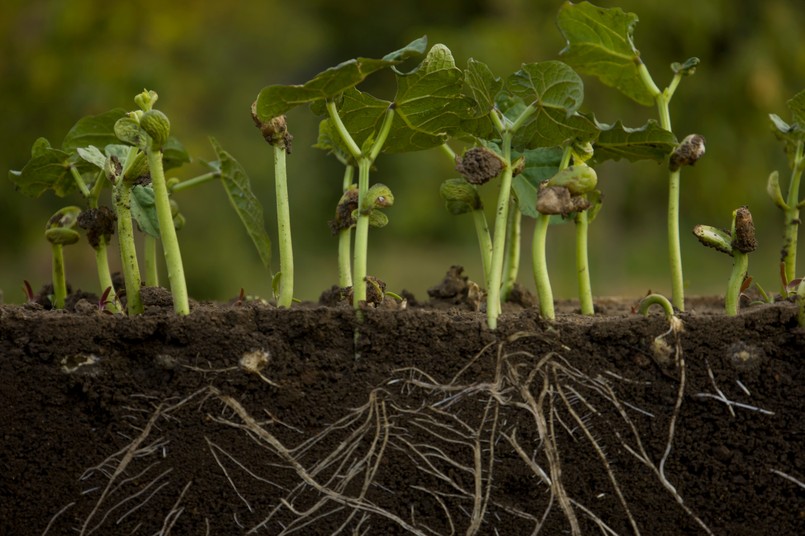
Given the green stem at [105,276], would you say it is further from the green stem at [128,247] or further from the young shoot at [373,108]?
the young shoot at [373,108]

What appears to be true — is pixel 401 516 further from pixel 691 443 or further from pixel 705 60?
pixel 705 60

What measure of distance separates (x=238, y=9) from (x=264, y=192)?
42.7 inches

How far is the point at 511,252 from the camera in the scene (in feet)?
4.43

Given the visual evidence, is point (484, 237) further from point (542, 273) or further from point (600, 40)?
point (600, 40)

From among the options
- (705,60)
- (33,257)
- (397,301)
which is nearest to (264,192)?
(33,257)

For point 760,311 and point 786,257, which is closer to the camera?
point 760,311

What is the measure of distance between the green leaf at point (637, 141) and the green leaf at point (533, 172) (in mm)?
87

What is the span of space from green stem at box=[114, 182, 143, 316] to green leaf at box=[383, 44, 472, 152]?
33cm

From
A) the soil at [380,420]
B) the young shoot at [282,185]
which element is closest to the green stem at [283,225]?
the young shoot at [282,185]

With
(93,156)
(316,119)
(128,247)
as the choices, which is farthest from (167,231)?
(316,119)

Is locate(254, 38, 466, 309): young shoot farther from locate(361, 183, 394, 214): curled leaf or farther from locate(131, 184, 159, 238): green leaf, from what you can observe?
locate(131, 184, 159, 238): green leaf

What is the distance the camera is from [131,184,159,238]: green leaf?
1.22 m

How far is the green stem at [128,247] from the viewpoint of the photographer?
1091 mm

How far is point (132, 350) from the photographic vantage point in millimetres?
1000
